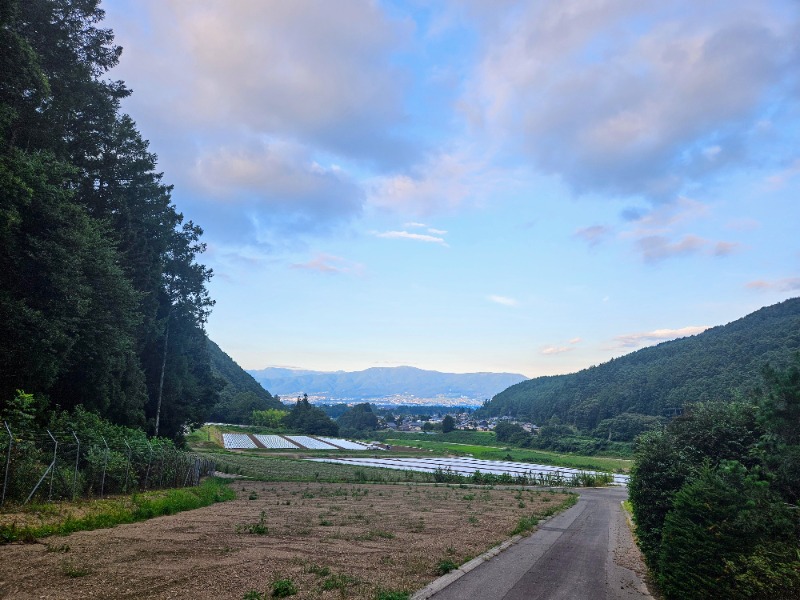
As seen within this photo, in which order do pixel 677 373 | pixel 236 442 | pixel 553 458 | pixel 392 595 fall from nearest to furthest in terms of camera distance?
pixel 392 595 < pixel 236 442 < pixel 553 458 < pixel 677 373

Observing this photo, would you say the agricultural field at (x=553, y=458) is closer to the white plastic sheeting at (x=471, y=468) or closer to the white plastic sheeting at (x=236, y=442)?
the white plastic sheeting at (x=471, y=468)

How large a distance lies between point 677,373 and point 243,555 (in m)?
132

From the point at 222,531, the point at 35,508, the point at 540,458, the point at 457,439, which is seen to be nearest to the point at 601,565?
the point at 222,531

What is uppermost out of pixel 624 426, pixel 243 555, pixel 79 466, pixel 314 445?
pixel 79 466

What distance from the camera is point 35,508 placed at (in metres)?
14.7

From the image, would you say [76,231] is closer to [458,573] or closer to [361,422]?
[458,573]

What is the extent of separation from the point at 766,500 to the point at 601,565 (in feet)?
26.4

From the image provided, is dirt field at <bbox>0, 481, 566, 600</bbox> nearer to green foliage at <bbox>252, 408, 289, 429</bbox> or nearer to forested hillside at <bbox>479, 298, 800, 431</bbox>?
forested hillside at <bbox>479, 298, 800, 431</bbox>

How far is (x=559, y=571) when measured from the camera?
12.5 m

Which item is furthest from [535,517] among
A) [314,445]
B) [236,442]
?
[314,445]

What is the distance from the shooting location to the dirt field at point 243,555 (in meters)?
8.91

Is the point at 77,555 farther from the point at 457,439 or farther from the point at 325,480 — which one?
the point at 457,439

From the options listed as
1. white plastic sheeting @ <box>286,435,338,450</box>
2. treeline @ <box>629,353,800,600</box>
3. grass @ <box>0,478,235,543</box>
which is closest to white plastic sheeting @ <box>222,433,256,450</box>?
white plastic sheeting @ <box>286,435,338,450</box>

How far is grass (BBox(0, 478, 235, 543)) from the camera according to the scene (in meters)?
12.0
